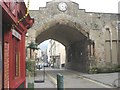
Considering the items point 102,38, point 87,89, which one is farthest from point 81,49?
point 87,89

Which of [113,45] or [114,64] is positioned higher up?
[113,45]

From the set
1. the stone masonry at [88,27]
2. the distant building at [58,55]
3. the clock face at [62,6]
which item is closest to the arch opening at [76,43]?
the stone masonry at [88,27]

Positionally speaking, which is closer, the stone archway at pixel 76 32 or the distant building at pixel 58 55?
the stone archway at pixel 76 32

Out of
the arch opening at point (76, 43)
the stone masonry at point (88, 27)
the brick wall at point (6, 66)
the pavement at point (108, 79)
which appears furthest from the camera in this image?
the arch opening at point (76, 43)

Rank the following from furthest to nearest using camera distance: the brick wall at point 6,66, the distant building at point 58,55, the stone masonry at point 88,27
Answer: the distant building at point 58,55 < the stone masonry at point 88,27 < the brick wall at point 6,66

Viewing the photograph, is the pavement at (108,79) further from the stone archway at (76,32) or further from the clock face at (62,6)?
the clock face at (62,6)

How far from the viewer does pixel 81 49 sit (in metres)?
39.1

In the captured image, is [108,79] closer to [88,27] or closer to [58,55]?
[88,27]

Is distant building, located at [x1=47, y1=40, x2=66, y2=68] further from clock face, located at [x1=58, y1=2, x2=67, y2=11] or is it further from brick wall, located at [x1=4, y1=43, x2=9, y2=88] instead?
brick wall, located at [x1=4, y1=43, x2=9, y2=88]

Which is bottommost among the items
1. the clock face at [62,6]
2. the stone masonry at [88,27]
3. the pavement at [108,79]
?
the pavement at [108,79]

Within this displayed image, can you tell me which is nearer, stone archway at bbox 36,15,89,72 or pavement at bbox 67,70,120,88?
pavement at bbox 67,70,120,88

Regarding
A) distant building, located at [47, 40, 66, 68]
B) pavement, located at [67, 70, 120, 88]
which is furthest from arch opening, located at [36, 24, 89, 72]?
distant building, located at [47, 40, 66, 68]

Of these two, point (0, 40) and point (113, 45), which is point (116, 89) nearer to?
point (0, 40)

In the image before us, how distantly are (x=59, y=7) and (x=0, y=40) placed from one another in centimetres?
2762
